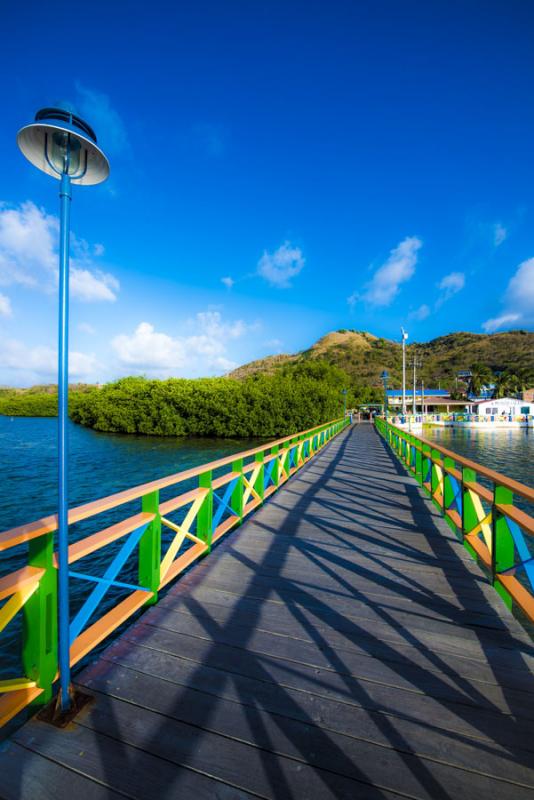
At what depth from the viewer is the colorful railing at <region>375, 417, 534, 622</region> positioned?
2.51m

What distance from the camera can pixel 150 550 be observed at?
8.78 feet

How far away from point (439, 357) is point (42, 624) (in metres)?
133

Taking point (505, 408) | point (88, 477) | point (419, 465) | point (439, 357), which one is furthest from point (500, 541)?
point (439, 357)

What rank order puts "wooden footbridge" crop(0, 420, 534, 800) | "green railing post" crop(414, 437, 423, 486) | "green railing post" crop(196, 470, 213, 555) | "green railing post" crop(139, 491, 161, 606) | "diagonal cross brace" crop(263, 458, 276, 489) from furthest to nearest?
"green railing post" crop(414, 437, 423, 486) < "diagonal cross brace" crop(263, 458, 276, 489) < "green railing post" crop(196, 470, 213, 555) < "green railing post" crop(139, 491, 161, 606) < "wooden footbridge" crop(0, 420, 534, 800)

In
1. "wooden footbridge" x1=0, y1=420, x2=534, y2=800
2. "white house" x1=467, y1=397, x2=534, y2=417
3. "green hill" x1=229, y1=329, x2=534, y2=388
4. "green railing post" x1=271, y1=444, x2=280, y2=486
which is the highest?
"green hill" x1=229, y1=329, x2=534, y2=388

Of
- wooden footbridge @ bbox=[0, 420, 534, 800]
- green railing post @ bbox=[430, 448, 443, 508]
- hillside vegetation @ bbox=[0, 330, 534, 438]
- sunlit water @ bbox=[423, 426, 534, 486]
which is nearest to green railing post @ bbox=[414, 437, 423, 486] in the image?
green railing post @ bbox=[430, 448, 443, 508]

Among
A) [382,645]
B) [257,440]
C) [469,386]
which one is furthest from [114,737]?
[469,386]

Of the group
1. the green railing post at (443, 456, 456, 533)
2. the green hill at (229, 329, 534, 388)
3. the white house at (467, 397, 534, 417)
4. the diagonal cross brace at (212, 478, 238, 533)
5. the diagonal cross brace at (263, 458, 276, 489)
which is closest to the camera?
the diagonal cross brace at (212, 478, 238, 533)

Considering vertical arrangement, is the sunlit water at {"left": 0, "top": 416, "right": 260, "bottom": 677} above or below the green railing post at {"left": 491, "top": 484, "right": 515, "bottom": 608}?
below

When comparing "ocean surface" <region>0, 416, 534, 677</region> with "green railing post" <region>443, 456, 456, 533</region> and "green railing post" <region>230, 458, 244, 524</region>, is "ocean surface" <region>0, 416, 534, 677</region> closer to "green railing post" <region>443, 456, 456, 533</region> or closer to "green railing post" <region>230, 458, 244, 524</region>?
"green railing post" <region>230, 458, 244, 524</region>

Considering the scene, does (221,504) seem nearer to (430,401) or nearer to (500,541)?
(500,541)

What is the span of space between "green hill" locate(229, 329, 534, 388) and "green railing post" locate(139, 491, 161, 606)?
3266 inches

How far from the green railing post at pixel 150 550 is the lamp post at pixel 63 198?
891 mm

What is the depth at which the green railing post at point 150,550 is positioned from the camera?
8.72 feet
